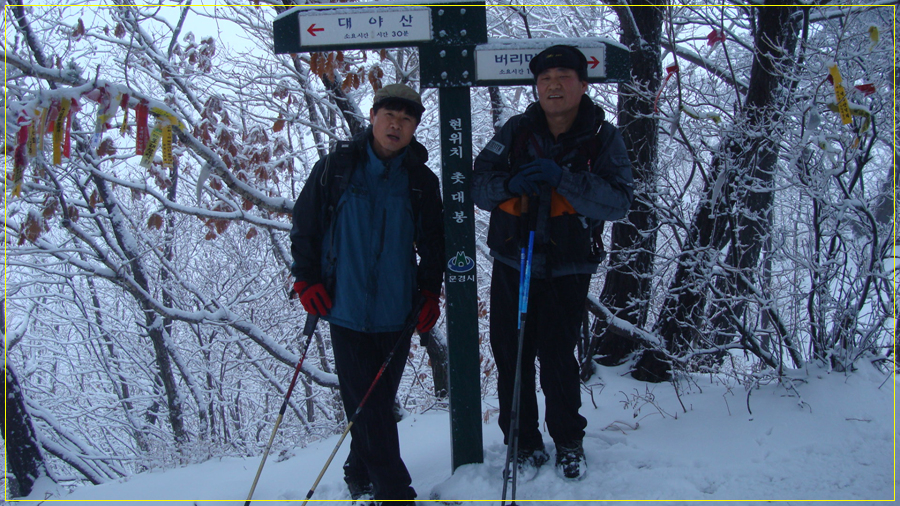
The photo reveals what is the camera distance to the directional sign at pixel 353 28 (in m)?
2.41

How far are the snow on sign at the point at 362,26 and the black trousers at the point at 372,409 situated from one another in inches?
51.7

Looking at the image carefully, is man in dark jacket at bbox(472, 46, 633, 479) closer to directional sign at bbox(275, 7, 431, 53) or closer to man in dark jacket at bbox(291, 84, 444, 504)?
man in dark jacket at bbox(291, 84, 444, 504)

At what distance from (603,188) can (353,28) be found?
1.35m

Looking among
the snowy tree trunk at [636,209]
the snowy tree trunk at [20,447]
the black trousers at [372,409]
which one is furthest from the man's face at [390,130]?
the snowy tree trunk at [20,447]

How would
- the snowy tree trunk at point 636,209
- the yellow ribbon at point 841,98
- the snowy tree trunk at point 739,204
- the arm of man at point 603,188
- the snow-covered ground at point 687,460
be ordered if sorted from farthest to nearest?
the snowy tree trunk at point 636,209, the snowy tree trunk at point 739,204, the yellow ribbon at point 841,98, the snow-covered ground at point 687,460, the arm of man at point 603,188

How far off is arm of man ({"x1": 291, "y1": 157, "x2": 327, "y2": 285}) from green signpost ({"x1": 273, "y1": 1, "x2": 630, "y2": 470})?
0.60m

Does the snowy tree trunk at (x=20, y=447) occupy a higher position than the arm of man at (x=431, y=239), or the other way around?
the arm of man at (x=431, y=239)

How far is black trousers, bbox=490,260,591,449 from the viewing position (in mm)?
2449

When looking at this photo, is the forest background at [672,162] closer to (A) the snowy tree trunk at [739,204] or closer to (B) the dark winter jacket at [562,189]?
(A) the snowy tree trunk at [739,204]

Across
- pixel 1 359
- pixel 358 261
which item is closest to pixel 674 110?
pixel 358 261

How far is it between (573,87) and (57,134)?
258 centimetres

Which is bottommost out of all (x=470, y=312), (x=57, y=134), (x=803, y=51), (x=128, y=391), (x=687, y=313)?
(x=128, y=391)

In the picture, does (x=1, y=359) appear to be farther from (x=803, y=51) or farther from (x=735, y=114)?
(x=803, y=51)

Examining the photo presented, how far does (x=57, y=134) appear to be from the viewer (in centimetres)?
269
